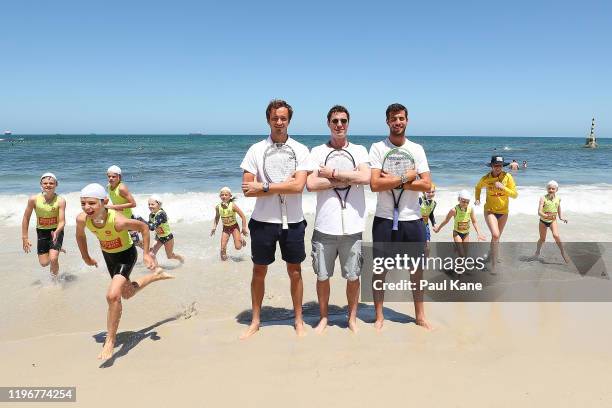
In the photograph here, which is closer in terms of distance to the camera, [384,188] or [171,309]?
[384,188]

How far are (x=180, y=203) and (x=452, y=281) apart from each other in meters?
9.60

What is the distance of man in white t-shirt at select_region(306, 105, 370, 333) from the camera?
370cm

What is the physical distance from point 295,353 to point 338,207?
147cm

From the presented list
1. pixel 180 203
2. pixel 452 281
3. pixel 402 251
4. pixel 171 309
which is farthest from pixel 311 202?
pixel 402 251

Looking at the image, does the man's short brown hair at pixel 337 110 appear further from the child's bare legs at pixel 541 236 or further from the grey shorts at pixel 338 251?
the child's bare legs at pixel 541 236

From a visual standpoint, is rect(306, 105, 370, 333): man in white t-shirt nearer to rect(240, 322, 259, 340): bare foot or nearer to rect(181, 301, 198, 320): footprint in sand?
rect(240, 322, 259, 340): bare foot

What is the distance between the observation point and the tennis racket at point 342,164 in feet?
12.3

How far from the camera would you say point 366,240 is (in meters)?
8.91

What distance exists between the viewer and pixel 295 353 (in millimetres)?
3613

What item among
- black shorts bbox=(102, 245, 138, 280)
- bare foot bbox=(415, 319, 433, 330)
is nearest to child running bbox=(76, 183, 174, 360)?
black shorts bbox=(102, 245, 138, 280)

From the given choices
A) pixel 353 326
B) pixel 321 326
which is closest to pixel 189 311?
pixel 321 326

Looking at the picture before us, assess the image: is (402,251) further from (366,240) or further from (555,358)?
(366,240)

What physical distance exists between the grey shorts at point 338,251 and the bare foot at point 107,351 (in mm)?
2147

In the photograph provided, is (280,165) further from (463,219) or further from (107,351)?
(463,219)
